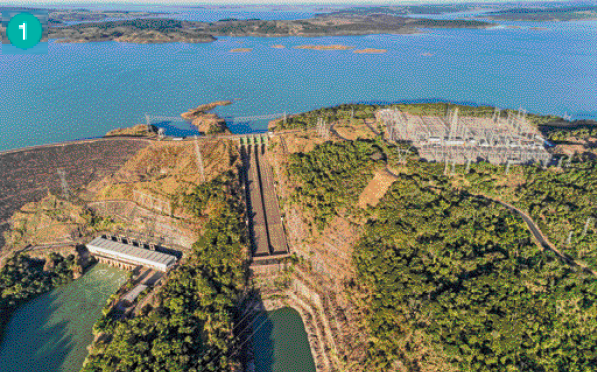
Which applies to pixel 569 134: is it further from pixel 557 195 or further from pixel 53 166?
pixel 53 166

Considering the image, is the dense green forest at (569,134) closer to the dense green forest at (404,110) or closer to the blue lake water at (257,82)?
the dense green forest at (404,110)

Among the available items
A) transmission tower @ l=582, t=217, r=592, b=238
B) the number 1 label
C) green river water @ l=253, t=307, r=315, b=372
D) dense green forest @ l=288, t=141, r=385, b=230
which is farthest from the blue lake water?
transmission tower @ l=582, t=217, r=592, b=238

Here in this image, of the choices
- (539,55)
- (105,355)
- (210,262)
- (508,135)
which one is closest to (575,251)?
(508,135)

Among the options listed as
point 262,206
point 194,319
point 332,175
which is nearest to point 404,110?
point 332,175

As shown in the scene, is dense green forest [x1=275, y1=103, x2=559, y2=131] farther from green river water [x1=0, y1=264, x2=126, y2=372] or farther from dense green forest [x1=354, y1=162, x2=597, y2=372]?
green river water [x1=0, y1=264, x2=126, y2=372]

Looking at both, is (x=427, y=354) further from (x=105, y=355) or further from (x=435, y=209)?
(x=105, y=355)

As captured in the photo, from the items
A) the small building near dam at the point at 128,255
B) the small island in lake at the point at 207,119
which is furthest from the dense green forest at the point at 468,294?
the small island in lake at the point at 207,119
